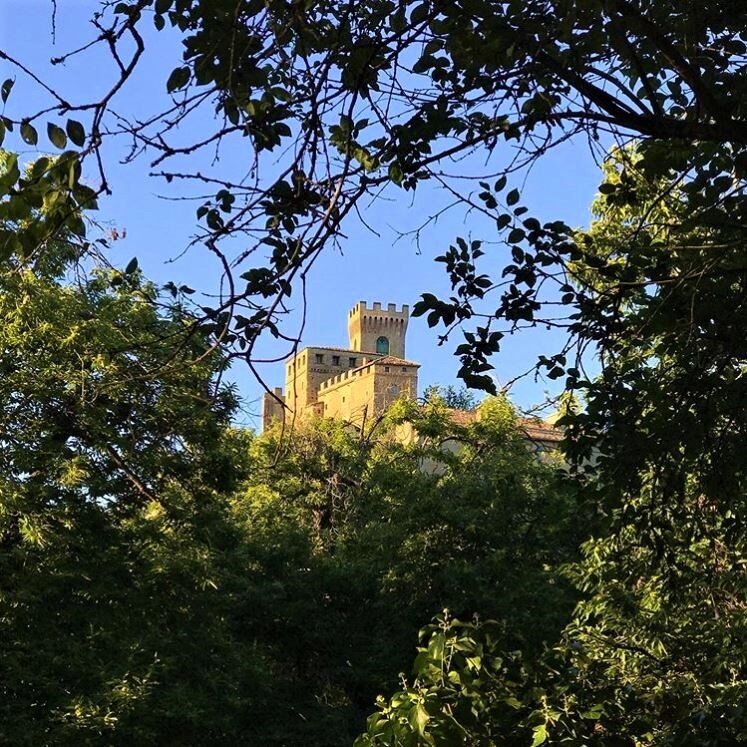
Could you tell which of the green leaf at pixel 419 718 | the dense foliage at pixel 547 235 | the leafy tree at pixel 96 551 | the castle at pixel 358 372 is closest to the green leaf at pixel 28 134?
the dense foliage at pixel 547 235

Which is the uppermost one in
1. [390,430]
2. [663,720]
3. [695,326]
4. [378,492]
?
[390,430]

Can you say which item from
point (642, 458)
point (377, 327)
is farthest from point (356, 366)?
point (642, 458)

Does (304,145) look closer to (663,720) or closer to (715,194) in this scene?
(715,194)

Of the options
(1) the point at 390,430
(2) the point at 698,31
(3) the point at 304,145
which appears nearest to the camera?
(3) the point at 304,145

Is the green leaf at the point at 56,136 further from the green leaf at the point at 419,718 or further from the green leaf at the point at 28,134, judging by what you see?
the green leaf at the point at 419,718

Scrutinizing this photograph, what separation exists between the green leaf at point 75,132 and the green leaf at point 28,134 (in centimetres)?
10

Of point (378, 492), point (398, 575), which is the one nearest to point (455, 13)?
point (398, 575)

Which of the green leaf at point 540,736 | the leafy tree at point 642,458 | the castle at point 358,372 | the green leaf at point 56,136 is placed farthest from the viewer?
the castle at point 358,372

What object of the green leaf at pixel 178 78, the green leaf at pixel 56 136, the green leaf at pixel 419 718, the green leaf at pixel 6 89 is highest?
the green leaf at pixel 178 78

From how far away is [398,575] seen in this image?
19.2 metres

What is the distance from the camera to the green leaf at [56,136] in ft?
8.01

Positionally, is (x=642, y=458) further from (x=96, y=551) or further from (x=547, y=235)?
(x=96, y=551)

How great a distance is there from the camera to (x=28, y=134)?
2.51 metres

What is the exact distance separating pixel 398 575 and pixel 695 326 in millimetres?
15539
